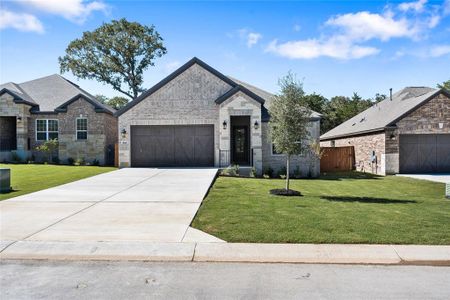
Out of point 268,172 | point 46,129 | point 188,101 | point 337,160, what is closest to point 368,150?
point 337,160

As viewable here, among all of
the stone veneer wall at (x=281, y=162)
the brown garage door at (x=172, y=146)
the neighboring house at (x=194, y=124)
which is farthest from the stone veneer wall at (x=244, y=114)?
the brown garage door at (x=172, y=146)

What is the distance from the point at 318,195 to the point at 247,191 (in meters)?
2.65

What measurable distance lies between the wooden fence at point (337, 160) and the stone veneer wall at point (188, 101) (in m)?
9.59

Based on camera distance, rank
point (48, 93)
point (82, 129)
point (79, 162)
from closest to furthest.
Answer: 1. point (79, 162)
2. point (82, 129)
3. point (48, 93)

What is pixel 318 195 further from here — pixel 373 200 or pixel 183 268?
pixel 183 268

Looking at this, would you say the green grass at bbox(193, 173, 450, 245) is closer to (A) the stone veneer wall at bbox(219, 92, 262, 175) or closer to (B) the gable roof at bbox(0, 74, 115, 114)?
(A) the stone veneer wall at bbox(219, 92, 262, 175)

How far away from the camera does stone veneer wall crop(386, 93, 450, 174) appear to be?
2270 centimetres

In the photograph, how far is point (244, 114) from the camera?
21281 mm

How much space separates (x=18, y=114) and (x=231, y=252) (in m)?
25.9

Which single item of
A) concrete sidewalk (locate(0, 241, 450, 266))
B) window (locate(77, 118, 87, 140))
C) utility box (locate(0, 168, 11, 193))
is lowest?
concrete sidewalk (locate(0, 241, 450, 266))

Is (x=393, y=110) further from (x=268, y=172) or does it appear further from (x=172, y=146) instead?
(x=172, y=146)

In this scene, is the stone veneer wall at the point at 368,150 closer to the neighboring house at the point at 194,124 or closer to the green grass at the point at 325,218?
the neighboring house at the point at 194,124

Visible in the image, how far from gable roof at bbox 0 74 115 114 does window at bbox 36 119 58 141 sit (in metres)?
0.95

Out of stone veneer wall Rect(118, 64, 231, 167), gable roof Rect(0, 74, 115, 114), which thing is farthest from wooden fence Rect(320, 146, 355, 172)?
gable roof Rect(0, 74, 115, 114)
